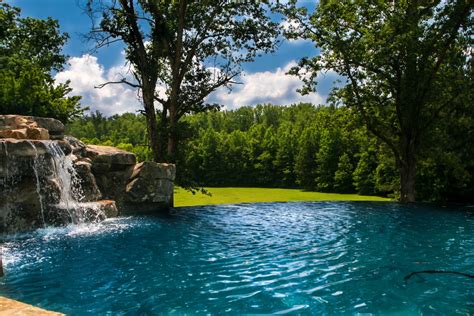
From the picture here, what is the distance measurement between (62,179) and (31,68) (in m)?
17.1

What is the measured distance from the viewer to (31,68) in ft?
93.2

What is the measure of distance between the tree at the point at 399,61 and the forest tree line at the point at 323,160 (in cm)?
155

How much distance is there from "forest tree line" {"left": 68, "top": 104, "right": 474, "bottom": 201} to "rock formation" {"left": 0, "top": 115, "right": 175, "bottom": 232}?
12.7 feet

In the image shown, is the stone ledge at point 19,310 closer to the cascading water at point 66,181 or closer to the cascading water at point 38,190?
the cascading water at point 38,190

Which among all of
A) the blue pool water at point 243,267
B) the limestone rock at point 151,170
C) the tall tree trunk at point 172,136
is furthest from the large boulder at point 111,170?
the tall tree trunk at point 172,136

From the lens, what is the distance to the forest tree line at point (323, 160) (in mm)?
26234

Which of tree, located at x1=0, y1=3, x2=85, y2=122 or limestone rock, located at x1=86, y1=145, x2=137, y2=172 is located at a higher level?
tree, located at x1=0, y1=3, x2=85, y2=122

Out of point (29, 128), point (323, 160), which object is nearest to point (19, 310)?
point (29, 128)

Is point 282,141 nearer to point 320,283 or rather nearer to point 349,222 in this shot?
point 349,222

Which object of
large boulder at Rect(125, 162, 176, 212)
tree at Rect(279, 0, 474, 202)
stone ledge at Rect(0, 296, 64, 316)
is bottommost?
stone ledge at Rect(0, 296, 64, 316)

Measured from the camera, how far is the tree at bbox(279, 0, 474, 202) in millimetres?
22594

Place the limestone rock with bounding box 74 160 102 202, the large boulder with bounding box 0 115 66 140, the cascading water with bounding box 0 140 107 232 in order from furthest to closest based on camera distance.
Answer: the limestone rock with bounding box 74 160 102 202
the large boulder with bounding box 0 115 66 140
the cascading water with bounding box 0 140 107 232

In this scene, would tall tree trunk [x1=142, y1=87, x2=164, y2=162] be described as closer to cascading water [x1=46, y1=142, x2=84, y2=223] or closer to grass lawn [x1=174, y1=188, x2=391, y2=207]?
grass lawn [x1=174, y1=188, x2=391, y2=207]

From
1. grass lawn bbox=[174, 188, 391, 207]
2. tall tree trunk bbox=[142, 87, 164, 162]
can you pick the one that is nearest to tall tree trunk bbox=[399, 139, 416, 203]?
grass lawn bbox=[174, 188, 391, 207]
